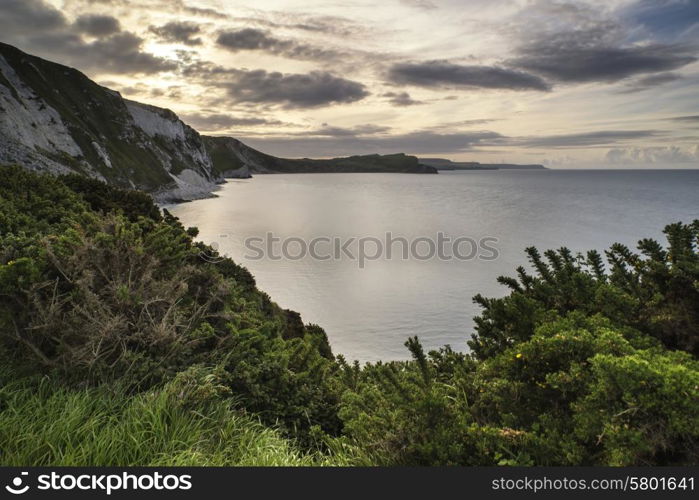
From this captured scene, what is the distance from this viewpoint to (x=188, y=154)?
5551 inches

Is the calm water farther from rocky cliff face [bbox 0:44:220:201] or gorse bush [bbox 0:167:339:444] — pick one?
rocky cliff face [bbox 0:44:220:201]

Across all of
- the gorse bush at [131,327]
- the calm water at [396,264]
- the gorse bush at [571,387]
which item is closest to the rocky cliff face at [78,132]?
the calm water at [396,264]

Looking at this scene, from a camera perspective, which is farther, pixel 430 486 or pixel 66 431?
pixel 66 431

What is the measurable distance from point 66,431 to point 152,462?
841mm

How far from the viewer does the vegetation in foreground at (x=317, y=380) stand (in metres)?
3.29

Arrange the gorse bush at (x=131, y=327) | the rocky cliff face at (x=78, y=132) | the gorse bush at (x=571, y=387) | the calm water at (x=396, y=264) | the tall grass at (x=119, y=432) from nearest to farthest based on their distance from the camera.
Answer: the gorse bush at (x=571, y=387), the tall grass at (x=119, y=432), the gorse bush at (x=131, y=327), the calm water at (x=396, y=264), the rocky cliff face at (x=78, y=132)

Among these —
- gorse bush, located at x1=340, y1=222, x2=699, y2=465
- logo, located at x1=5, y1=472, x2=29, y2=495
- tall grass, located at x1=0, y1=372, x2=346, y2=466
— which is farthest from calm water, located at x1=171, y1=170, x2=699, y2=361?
logo, located at x1=5, y1=472, x2=29, y2=495

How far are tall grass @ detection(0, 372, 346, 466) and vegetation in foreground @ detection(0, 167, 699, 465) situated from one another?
0.8 inches

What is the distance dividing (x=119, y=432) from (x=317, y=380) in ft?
10.6

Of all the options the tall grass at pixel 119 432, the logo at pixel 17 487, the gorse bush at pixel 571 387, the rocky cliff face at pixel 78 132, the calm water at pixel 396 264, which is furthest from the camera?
the rocky cliff face at pixel 78 132

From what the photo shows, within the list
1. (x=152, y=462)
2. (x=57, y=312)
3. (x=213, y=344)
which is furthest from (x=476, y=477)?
(x=57, y=312)

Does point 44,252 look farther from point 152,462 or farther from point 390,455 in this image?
point 390,455

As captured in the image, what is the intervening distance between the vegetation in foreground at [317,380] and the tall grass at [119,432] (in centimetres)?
2

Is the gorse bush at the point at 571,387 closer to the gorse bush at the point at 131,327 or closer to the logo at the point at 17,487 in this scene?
the gorse bush at the point at 131,327
